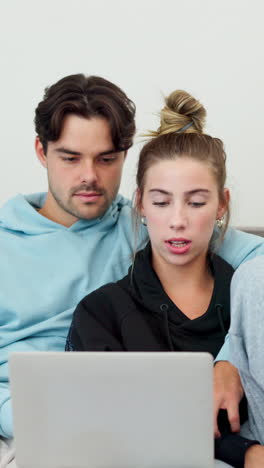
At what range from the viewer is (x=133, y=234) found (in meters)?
1.88

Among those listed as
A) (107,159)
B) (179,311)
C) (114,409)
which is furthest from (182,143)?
(114,409)

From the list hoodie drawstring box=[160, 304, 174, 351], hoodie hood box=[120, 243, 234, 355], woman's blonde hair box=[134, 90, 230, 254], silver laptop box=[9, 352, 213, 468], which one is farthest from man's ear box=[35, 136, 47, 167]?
silver laptop box=[9, 352, 213, 468]

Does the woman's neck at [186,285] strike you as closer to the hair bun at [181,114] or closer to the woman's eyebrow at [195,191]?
the woman's eyebrow at [195,191]

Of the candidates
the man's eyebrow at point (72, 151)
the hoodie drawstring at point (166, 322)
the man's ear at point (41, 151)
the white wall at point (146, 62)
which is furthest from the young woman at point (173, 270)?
the white wall at point (146, 62)

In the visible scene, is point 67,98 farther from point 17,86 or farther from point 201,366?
point 201,366

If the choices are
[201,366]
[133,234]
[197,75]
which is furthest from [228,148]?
[201,366]

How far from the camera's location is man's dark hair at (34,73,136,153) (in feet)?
6.09

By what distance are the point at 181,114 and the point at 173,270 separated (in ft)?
1.12

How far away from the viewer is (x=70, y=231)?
1919 millimetres

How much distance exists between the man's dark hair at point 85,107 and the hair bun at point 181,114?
0.12m

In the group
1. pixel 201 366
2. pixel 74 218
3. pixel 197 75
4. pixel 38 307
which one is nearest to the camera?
pixel 201 366

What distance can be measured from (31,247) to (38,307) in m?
0.16

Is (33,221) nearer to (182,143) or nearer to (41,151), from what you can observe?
(41,151)

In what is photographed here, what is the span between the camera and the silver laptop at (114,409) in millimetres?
1180
